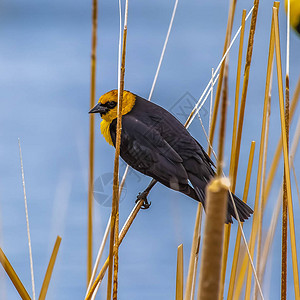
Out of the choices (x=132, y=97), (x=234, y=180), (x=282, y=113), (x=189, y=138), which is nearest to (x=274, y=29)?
(x=282, y=113)

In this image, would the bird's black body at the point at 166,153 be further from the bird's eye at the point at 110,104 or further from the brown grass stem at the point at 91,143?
the brown grass stem at the point at 91,143

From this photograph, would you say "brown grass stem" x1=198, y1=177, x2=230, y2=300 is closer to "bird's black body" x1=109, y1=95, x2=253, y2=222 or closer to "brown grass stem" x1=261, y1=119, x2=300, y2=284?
"brown grass stem" x1=261, y1=119, x2=300, y2=284

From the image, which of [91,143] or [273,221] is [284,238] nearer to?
[273,221]

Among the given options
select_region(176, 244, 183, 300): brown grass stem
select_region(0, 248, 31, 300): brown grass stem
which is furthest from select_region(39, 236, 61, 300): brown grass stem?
select_region(176, 244, 183, 300): brown grass stem

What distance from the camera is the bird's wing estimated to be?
45.2 inches

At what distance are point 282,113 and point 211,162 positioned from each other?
0.38 metres

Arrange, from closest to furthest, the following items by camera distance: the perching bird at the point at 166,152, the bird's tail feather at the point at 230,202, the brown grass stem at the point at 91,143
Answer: the brown grass stem at the point at 91,143, the bird's tail feather at the point at 230,202, the perching bird at the point at 166,152

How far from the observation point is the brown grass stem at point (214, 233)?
313 millimetres

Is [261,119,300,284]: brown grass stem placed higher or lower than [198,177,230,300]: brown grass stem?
lower

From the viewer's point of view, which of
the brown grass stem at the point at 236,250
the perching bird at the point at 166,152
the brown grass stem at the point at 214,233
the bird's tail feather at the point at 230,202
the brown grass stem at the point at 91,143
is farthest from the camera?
the perching bird at the point at 166,152

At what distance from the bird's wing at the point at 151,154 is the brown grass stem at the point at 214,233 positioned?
30.6 inches

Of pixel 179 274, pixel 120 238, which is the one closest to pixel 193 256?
pixel 179 274

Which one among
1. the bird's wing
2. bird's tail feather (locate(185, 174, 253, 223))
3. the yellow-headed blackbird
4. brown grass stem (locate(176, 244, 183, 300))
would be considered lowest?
brown grass stem (locate(176, 244, 183, 300))

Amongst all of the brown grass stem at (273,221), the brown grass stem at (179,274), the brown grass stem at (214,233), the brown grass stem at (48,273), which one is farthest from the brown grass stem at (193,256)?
the brown grass stem at (214,233)
